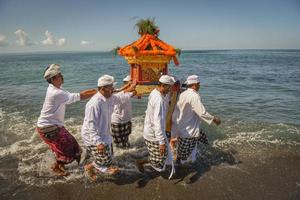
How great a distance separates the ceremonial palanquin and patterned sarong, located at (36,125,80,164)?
1.47 m

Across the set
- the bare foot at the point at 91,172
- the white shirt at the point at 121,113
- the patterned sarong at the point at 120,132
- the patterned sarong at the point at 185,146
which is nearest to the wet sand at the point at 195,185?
the bare foot at the point at 91,172

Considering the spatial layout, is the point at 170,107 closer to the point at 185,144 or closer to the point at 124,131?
the point at 185,144

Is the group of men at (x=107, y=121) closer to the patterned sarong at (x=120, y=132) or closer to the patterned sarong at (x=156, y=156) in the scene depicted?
the patterned sarong at (x=156, y=156)

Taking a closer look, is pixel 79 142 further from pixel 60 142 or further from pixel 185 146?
pixel 185 146

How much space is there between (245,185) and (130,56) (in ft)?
9.95

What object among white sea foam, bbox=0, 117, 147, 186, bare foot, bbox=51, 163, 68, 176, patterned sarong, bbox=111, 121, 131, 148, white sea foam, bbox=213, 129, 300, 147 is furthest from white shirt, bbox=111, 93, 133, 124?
white sea foam, bbox=213, 129, 300, 147

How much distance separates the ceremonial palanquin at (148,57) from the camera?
4379 millimetres

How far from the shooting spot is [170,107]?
181 inches

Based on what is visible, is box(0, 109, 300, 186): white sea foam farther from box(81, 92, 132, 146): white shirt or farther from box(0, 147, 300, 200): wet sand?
box(81, 92, 132, 146): white shirt

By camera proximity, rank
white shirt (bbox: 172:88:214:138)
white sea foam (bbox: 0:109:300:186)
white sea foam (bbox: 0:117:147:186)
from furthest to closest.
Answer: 1. white sea foam (bbox: 0:109:300:186)
2. white sea foam (bbox: 0:117:147:186)
3. white shirt (bbox: 172:88:214:138)

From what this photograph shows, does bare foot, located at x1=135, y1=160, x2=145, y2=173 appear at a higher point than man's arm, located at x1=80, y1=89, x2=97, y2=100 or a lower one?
lower

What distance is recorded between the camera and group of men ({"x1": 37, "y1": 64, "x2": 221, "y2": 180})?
153 inches

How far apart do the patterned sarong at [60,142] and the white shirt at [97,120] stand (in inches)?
19.1

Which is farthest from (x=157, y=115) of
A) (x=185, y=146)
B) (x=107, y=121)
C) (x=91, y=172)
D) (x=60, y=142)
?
(x=60, y=142)
